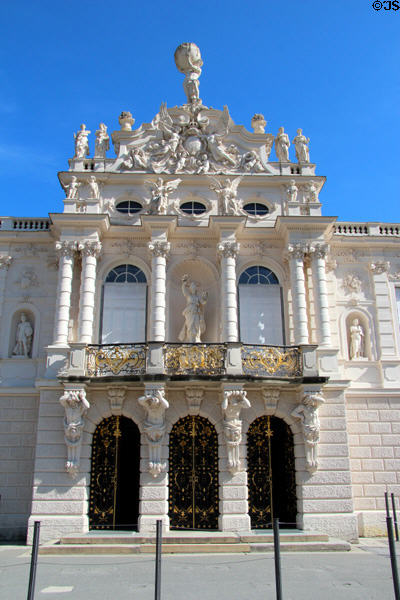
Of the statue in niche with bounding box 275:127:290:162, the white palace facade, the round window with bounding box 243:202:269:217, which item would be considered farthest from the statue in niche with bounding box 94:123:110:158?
the statue in niche with bounding box 275:127:290:162

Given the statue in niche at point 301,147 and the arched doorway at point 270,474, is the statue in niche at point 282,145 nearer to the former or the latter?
the statue in niche at point 301,147

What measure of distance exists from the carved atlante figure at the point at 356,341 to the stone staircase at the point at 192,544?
7.64m

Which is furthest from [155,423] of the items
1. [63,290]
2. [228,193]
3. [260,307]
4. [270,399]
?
[228,193]

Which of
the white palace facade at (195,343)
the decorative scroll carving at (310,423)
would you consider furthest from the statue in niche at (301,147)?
the decorative scroll carving at (310,423)

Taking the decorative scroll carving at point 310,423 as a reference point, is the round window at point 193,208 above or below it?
above

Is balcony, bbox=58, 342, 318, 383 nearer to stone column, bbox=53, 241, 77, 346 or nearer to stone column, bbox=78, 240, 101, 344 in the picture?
stone column, bbox=78, 240, 101, 344

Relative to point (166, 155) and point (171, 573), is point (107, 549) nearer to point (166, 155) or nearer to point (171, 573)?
point (171, 573)

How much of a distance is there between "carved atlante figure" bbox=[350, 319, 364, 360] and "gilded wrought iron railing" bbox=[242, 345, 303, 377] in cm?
347

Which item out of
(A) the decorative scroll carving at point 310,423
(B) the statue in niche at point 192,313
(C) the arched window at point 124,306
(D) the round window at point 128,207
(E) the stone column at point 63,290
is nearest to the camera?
(A) the decorative scroll carving at point 310,423

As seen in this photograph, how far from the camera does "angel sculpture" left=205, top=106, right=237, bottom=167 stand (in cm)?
2356

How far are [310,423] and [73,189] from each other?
12931 millimetres

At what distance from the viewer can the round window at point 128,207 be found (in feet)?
75.3

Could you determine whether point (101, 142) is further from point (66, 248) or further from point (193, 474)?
point (193, 474)

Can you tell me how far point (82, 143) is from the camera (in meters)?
23.6
